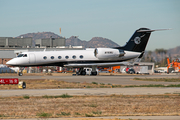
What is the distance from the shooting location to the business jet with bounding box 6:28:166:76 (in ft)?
168

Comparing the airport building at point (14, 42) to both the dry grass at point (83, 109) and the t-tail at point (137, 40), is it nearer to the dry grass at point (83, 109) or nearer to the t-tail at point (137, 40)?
the t-tail at point (137, 40)

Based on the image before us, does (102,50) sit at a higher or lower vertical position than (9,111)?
higher

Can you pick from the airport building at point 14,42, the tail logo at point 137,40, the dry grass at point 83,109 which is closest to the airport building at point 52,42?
the airport building at point 14,42

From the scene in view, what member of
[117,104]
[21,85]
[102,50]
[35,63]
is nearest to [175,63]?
[102,50]

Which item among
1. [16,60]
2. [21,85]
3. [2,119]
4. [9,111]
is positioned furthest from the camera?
→ [16,60]

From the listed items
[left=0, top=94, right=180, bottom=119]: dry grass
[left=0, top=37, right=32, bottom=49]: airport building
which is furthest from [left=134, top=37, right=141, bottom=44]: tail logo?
[left=0, top=37, right=32, bottom=49]: airport building

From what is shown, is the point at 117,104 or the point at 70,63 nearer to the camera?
the point at 117,104

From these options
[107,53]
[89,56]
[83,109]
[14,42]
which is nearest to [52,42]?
[14,42]

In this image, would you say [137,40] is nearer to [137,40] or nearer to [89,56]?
[137,40]

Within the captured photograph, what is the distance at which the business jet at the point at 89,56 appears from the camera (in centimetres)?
5109

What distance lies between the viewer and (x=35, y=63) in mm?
51188

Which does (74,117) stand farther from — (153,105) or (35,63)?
(35,63)

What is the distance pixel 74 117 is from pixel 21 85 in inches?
632

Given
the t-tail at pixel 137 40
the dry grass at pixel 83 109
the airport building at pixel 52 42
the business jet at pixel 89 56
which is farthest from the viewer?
the airport building at pixel 52 42
